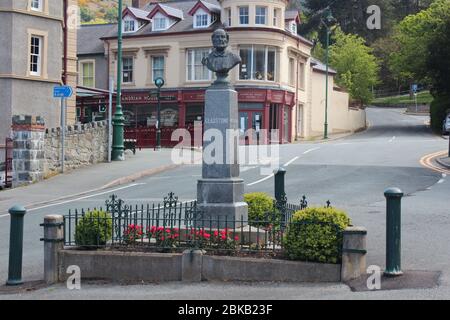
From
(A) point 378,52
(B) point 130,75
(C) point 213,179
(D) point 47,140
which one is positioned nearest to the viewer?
(C) point 213,179

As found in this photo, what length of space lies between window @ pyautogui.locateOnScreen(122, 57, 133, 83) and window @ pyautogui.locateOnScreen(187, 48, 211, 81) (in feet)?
16.6

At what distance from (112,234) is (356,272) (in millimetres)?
3691

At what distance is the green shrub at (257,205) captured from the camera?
1148cm

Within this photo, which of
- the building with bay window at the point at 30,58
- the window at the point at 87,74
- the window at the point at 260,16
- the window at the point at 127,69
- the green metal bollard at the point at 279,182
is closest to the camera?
the green metal bollard at the point at 279,182

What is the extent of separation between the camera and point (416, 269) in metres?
8.96

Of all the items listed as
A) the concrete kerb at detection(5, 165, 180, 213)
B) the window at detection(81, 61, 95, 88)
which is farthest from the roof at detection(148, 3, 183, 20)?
the concrete kerb at detection(5, 165, 180, 213)

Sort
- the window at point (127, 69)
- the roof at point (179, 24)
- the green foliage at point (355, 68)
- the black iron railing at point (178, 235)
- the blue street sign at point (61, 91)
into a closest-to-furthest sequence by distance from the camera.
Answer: the black iron railing at point (178, 235) → the blue street sign at point (61, 91) → the roof at point (179, 24) → the window at point (127, 69) → the green foliage at point (355, 68)

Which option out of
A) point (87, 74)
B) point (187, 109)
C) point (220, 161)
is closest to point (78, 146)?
point (220, 161)

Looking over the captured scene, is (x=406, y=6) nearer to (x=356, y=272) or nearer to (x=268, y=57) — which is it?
(x=268, y=57)

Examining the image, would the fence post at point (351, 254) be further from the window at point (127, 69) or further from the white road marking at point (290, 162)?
the window at point (127, 69)

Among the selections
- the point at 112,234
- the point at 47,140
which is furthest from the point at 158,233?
the point at 47,140

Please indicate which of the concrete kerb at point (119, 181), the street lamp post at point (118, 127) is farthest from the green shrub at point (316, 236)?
the street lamp post at point (118, 127)

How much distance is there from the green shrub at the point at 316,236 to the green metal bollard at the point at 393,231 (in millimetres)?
631

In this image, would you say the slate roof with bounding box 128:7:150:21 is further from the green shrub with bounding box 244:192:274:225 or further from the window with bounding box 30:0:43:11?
the green shrub with bounding box 244:192:274:225
